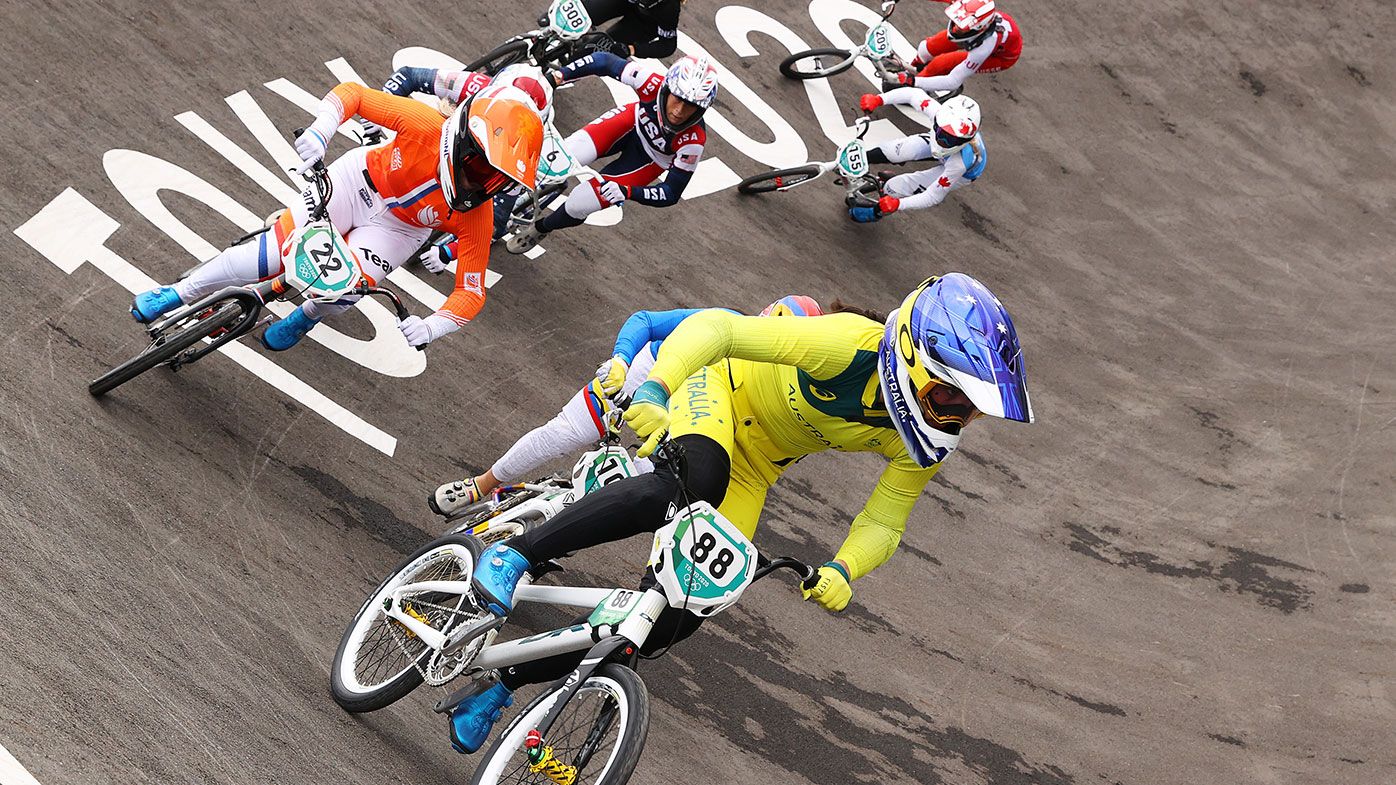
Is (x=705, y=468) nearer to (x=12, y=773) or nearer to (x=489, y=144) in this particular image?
(x=489, y=144)

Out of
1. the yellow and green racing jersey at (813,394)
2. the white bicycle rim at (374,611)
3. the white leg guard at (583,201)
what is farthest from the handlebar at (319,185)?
the white leg guard at (583,201)

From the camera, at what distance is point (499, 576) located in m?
5.39

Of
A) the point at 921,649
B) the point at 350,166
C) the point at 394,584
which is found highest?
the point at 350,166

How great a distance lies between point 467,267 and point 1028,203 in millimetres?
8499

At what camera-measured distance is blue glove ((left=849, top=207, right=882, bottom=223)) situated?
12273 millimetres

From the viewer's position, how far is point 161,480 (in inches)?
267

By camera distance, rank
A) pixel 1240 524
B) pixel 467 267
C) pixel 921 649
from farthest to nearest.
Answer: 1. pixel 1240 524
2. pixel 921 649
3. pixel 467 267

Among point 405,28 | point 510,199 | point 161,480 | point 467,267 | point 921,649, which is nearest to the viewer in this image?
point 161,480

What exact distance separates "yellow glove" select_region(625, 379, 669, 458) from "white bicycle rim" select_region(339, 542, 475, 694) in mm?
1561

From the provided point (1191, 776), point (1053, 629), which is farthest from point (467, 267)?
point (1191, 776)

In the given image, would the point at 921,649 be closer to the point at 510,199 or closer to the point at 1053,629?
the point at 1053,629

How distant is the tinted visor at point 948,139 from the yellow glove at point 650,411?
25.3 ft

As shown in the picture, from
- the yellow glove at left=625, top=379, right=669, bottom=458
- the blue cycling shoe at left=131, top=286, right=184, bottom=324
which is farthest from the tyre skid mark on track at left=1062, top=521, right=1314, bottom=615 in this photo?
the blue cycling shoe at left=131, top=286, right=184, bottom=324

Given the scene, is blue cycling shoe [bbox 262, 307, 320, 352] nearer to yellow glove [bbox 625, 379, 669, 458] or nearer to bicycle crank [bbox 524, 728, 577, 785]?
yellow glove [bbox 625, 379, 669, 458]
